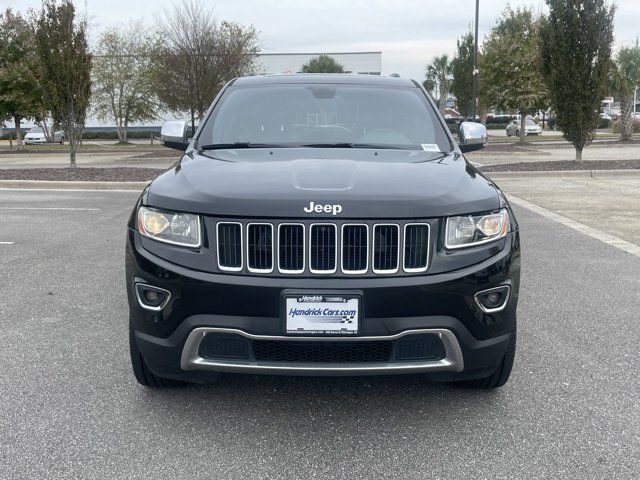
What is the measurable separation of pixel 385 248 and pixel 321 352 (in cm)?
54

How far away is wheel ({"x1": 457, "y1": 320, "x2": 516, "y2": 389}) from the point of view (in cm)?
332

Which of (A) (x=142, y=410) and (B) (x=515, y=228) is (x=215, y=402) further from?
(B) (x=515, y=228)

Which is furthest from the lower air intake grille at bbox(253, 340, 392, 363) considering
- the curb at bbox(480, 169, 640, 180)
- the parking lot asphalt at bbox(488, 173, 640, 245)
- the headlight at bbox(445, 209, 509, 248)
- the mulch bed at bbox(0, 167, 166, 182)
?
the curb at bbox(480, 169, 640, 180)

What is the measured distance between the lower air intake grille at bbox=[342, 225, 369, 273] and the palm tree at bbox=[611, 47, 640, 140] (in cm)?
3412

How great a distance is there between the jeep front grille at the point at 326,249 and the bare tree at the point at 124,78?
1414 inches

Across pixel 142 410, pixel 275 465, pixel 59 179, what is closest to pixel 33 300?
pixel 142 410

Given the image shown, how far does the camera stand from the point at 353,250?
2.87 m

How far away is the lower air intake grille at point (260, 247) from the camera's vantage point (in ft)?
9.42

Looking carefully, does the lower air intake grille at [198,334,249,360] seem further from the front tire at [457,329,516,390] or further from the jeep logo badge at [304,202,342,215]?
the front tire at [457,329,516,390]

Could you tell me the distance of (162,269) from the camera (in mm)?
2932

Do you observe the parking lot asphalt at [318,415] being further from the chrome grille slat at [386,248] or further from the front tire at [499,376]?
the chrome grille slat at [386,248]

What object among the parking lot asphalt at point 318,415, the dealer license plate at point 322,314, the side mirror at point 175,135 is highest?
the side mirror at point 175,135

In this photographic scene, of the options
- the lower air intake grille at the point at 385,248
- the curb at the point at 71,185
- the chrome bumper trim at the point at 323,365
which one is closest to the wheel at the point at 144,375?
the chrome bumper trim at the point at 323,365

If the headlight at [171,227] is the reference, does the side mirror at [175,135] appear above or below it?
above
